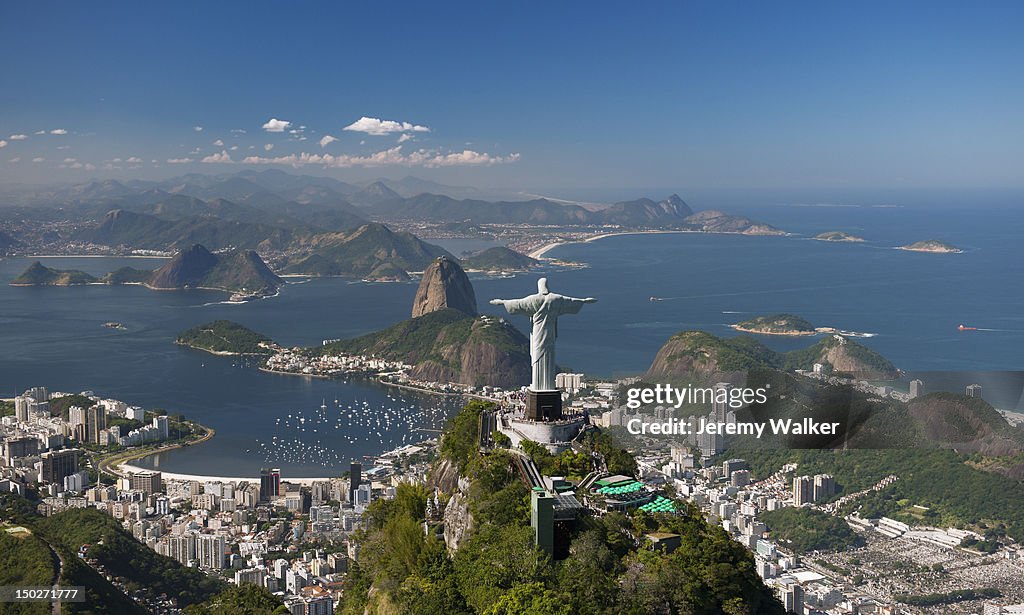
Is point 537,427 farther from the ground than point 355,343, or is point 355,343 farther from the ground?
point 537,427

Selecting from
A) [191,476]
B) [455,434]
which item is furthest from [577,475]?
[191,476]

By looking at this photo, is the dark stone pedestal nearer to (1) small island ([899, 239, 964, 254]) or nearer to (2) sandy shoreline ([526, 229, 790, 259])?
(2) sandy shoreline ([526, 229, 790, 259])

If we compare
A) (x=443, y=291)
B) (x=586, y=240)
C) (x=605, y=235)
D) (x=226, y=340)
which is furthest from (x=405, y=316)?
(x=605, y=235)

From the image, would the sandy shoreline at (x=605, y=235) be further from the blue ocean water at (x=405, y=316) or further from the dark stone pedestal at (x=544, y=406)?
the dark stone pedestal at (x=544, y=406)

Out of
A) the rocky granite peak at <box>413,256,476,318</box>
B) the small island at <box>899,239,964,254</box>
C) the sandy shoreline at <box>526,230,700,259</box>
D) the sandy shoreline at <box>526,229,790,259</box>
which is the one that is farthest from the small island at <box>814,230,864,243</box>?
the rocky granite peak at <box>413,256,476,318</box>

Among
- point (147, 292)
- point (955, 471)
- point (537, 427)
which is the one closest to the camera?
point (537, 427)

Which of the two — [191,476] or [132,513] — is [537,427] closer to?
[132,513]

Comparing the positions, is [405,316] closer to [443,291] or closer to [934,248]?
[443,291]
